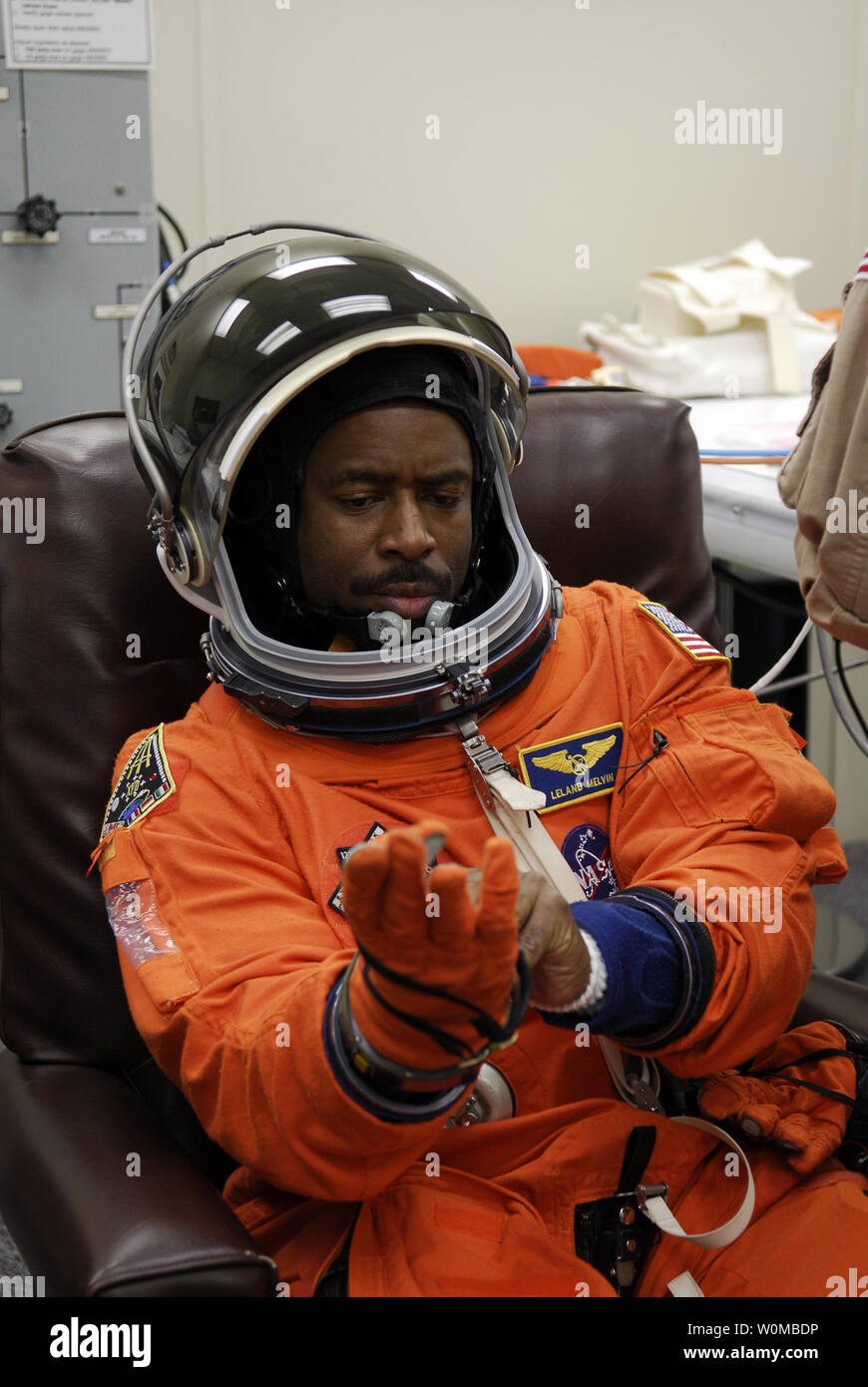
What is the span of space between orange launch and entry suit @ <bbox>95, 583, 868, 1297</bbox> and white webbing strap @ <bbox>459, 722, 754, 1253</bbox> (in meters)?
0.02

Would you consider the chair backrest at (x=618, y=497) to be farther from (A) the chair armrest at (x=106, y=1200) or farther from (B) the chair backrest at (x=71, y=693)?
(A) the chair armrest at (x=106, y=1200)

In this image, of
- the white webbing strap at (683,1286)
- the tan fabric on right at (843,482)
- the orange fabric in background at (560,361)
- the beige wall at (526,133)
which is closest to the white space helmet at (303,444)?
the tan fabric on right at (843,482)

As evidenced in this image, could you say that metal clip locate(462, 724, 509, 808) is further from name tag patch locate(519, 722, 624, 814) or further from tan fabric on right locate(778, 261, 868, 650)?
tan fabric on right locate(778, 261, 868, 650)

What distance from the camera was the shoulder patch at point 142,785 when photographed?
3.34ft

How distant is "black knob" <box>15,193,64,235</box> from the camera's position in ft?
6.97

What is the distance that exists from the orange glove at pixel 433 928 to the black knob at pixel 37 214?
177 centimetres

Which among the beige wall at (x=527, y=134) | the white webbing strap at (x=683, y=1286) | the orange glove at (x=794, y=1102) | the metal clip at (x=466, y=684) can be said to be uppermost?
the beige wall at (x=527, y=134)

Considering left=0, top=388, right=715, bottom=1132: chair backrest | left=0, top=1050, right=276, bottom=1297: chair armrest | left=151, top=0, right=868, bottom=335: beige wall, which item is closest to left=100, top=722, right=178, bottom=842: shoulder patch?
left=0, top=388, right=715, bottom=1132: chair backrest

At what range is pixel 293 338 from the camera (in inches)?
41.1

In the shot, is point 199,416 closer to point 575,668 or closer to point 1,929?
point 575,668

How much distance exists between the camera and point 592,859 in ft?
3.57

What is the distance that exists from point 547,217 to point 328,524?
247 centimetres

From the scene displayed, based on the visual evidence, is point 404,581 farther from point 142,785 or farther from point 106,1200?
point 106,1200

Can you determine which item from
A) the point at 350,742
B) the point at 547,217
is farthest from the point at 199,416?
the point at 547,217
